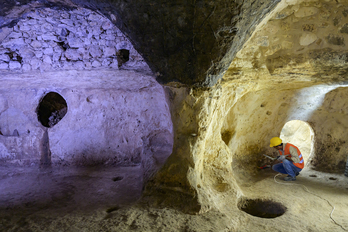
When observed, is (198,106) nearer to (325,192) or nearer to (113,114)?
(113,114)

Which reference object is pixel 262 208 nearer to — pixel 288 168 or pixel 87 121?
pixel 288 168

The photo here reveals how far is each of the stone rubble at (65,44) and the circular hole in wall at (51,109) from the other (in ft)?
5.08

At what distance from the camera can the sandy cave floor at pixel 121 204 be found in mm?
2318

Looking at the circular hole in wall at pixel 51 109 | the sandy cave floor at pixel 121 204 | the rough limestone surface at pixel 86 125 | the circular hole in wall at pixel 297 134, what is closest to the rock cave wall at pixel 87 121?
the rough limestone surface at pixel 86 125

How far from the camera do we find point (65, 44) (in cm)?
343

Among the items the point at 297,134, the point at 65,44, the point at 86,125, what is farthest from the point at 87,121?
the point at 297,134

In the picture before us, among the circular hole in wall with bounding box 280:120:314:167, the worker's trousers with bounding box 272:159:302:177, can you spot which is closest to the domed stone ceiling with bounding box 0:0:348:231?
the worker's trousers with bounding box 272:159:302:177

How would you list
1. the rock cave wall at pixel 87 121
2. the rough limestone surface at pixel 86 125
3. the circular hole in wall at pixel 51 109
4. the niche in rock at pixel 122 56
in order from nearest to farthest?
the niche in rock at pixel 122 56, the rock cave wall at pixel 87 121, the rough limestone surface at pixel 86 125, the circular hole in wall at pixel 51 109

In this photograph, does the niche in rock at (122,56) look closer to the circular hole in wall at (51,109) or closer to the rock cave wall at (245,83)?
the rock cave wall at (245,83)

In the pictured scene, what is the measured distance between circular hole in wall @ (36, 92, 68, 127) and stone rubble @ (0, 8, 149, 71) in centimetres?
155

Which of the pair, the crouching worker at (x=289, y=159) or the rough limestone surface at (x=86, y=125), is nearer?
the crouching worker at (x=289, y=159)

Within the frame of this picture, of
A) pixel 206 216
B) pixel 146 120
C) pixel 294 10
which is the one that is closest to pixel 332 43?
pixel 294 10

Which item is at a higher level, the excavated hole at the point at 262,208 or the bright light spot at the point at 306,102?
the bright light spot at the point at 306,102

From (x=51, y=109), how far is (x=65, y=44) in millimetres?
A: 2263
